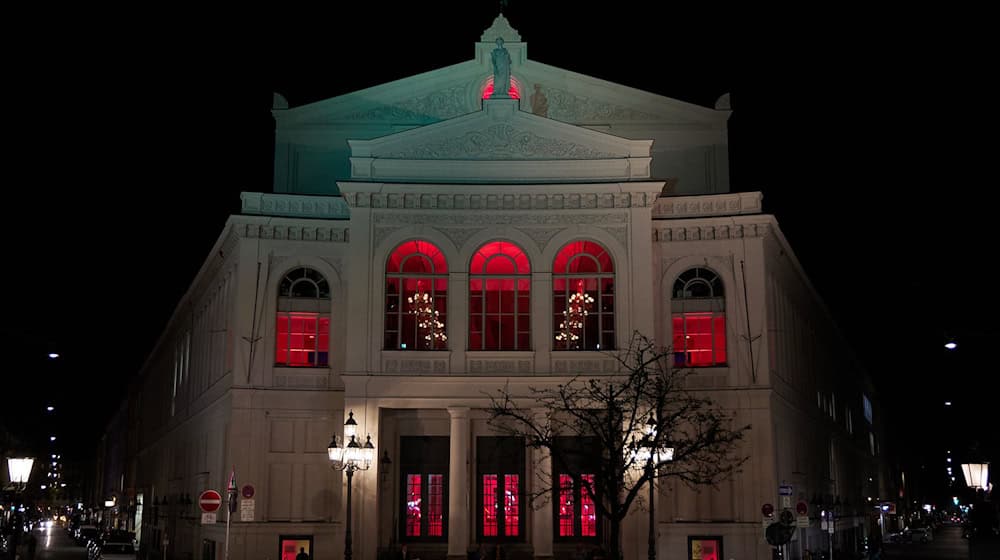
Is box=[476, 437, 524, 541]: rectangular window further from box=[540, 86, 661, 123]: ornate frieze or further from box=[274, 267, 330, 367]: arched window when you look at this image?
box=[540, 86, 661, 123]: ornate frieze

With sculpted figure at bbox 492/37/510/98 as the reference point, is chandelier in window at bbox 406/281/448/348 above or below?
below

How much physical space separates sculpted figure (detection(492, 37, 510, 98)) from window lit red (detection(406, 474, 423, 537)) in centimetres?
1522

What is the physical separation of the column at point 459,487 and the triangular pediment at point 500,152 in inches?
352

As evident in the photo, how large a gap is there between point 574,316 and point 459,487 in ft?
24.3

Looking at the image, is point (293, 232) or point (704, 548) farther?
point (293, 232)

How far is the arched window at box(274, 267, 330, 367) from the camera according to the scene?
4394 centimetres

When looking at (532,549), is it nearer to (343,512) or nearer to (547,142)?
(343,512)

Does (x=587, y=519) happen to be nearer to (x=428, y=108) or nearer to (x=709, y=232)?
(x=709, y=232)

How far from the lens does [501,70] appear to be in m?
44.2

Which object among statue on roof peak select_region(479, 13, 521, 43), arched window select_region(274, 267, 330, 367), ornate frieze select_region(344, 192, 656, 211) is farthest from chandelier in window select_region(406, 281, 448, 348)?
statue on roof peak select_region(479, 13, 521, 43)

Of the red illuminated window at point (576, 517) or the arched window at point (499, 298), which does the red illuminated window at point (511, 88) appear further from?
the red illuminated window at point (576, 517)

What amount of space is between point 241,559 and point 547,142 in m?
18.7

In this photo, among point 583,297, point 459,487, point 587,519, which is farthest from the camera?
point 587,519

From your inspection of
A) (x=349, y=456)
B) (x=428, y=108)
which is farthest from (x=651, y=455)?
(x=428, y=108)
